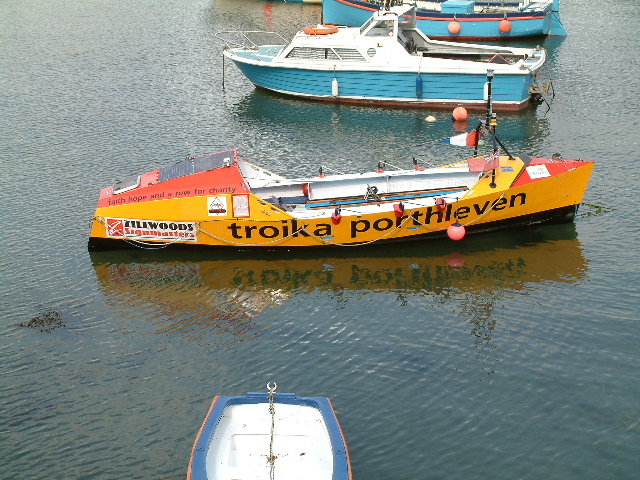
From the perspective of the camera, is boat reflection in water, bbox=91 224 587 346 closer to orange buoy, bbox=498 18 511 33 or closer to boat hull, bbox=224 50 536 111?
boat hull, bbox=224 50 536 111

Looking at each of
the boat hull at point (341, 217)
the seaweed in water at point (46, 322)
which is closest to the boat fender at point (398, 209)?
the boat hull at point (341, 217)

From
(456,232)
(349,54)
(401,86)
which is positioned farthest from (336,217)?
(349,54)

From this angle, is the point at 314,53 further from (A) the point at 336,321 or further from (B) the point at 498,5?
(B) the point at 498,5

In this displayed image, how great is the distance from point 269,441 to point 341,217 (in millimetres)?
10009

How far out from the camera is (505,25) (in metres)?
53.2

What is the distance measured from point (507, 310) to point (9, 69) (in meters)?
35.3

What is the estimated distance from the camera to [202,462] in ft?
46.2

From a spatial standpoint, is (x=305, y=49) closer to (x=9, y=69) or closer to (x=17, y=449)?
(x=9, y=69)

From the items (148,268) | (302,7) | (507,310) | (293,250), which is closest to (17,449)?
(148,268)

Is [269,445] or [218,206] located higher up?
[218,206]

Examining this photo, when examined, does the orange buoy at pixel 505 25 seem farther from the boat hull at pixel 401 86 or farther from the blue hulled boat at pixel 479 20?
the boat hull at pixel 401 86

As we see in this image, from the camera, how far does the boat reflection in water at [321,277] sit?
21.6 m

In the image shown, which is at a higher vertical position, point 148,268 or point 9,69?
point 9,69

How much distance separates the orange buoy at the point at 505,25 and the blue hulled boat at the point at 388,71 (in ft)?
44.4
